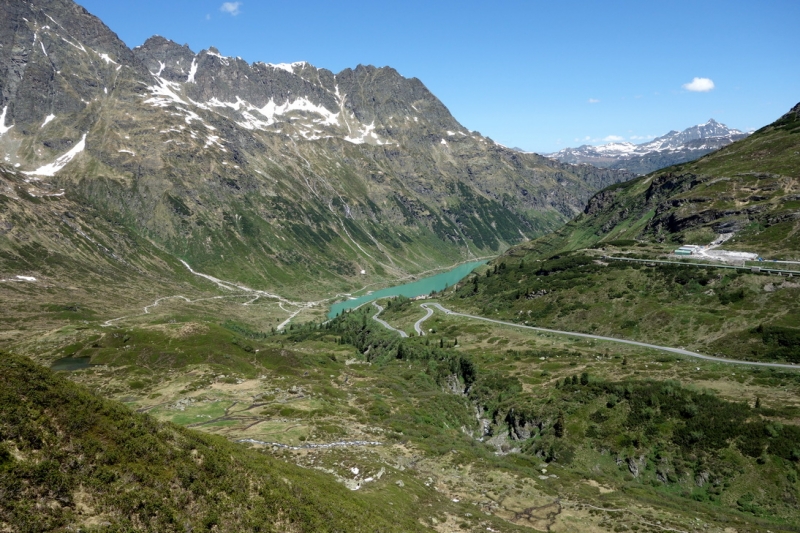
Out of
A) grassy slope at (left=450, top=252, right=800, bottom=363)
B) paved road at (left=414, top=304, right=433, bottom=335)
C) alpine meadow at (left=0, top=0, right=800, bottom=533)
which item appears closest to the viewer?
alpine meadow at (left=0, top=0, right=800, bottom=533)

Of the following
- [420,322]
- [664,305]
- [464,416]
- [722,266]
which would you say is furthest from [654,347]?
[420,322]

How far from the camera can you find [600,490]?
5462cm

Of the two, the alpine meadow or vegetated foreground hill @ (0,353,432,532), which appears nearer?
vegetated foreground hill @ (0,353,432,532)

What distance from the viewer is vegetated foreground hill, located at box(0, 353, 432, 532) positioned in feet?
66.4

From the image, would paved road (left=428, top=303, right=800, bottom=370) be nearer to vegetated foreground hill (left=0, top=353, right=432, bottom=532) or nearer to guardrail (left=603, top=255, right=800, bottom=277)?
guardrail (left=603, top=255, right=800, bottom=277)

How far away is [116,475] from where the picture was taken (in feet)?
76.0

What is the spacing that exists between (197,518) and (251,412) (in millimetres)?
49065

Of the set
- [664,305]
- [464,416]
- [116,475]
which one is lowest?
[464,416]

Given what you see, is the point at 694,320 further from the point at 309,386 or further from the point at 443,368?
the point at 309,386

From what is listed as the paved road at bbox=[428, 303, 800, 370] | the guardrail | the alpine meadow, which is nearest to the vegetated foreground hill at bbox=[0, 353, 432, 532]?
the alpine meadow

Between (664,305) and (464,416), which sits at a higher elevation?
(664,305)

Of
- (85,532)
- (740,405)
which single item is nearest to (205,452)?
(85,532)

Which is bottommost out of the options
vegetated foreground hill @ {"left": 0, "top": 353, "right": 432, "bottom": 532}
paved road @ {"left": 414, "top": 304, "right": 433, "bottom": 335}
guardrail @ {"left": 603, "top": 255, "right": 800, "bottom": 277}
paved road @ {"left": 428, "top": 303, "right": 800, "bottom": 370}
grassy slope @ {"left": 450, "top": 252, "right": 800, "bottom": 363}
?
paved road @ {"left": 428, "top": 303, "right": 800, "bottom": 370}

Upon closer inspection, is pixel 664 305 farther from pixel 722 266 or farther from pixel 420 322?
pixel 420 322
